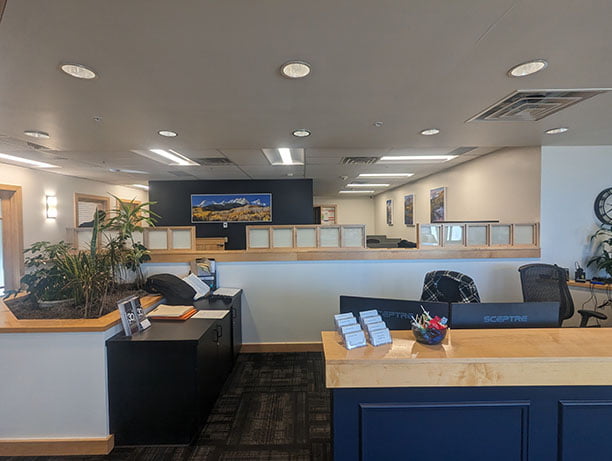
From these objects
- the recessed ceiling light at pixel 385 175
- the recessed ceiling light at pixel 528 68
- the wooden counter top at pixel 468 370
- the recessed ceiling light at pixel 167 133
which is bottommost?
the wooden counter top at pixel 468 370

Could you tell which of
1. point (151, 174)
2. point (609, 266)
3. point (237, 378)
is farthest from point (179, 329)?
point (151, 174)

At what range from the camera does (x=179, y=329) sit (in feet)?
7.14

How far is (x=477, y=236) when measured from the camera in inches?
135

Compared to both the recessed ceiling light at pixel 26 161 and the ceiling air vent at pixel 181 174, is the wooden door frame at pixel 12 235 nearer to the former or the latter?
the recessed ceiling light at pixel 26 161

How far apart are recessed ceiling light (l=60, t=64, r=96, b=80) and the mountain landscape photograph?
558cm

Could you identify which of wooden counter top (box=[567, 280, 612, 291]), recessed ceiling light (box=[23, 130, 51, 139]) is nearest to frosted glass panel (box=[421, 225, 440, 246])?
wooden counter top (box=[567, 280, 612, 291])

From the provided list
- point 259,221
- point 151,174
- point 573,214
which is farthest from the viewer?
point 259,221

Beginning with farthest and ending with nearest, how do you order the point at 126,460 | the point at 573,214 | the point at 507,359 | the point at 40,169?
the point at 40,169 → the point at 573,214 → the point at 126,460 → the point at 507,359

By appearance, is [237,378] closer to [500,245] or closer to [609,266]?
[500,245]

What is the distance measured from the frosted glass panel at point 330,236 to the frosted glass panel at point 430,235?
101cm

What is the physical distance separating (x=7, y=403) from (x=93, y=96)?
2.20 metres

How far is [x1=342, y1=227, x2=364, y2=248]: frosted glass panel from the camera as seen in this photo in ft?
11.1

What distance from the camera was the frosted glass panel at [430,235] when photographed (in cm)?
342

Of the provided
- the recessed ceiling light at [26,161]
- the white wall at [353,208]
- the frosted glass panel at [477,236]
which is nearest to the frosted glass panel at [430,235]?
the frosted glass panel at [477,236]
